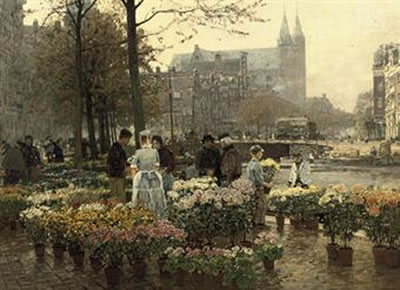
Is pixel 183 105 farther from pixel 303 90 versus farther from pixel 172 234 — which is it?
pixel 172 234

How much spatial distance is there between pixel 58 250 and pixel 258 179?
4.41 metres

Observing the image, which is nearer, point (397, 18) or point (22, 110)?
point (397, 18)

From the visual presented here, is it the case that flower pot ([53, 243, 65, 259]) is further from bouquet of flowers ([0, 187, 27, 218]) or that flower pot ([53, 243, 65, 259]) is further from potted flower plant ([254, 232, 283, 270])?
bouquet of flowers ([0, 187, 27, 218])

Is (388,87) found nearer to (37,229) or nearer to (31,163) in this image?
(31,163)

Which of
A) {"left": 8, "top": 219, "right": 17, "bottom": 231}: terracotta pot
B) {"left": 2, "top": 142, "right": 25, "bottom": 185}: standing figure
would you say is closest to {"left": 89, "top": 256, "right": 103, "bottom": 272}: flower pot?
{"left": 8, "top": 219, "right": 17, "bottom": 231}: terracotta pot

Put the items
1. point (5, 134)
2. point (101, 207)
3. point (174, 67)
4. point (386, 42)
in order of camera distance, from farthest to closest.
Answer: point (5, 134) → point (174, 67) → point (386, 42) → point (101, 207)

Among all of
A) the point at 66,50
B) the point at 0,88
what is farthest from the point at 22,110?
the point at 66,50

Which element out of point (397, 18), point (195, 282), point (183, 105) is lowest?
point (195, 282)

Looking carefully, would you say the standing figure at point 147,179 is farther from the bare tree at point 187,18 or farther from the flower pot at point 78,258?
the bare tree at point 187,18

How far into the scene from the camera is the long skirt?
1239 centimetres

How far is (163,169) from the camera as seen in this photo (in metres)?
14.4

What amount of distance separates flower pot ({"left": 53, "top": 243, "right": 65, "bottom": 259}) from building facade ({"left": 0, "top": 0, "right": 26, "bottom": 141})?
39188mm

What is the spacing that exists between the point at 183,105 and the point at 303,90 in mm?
6400

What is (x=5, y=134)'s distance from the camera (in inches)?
1972
